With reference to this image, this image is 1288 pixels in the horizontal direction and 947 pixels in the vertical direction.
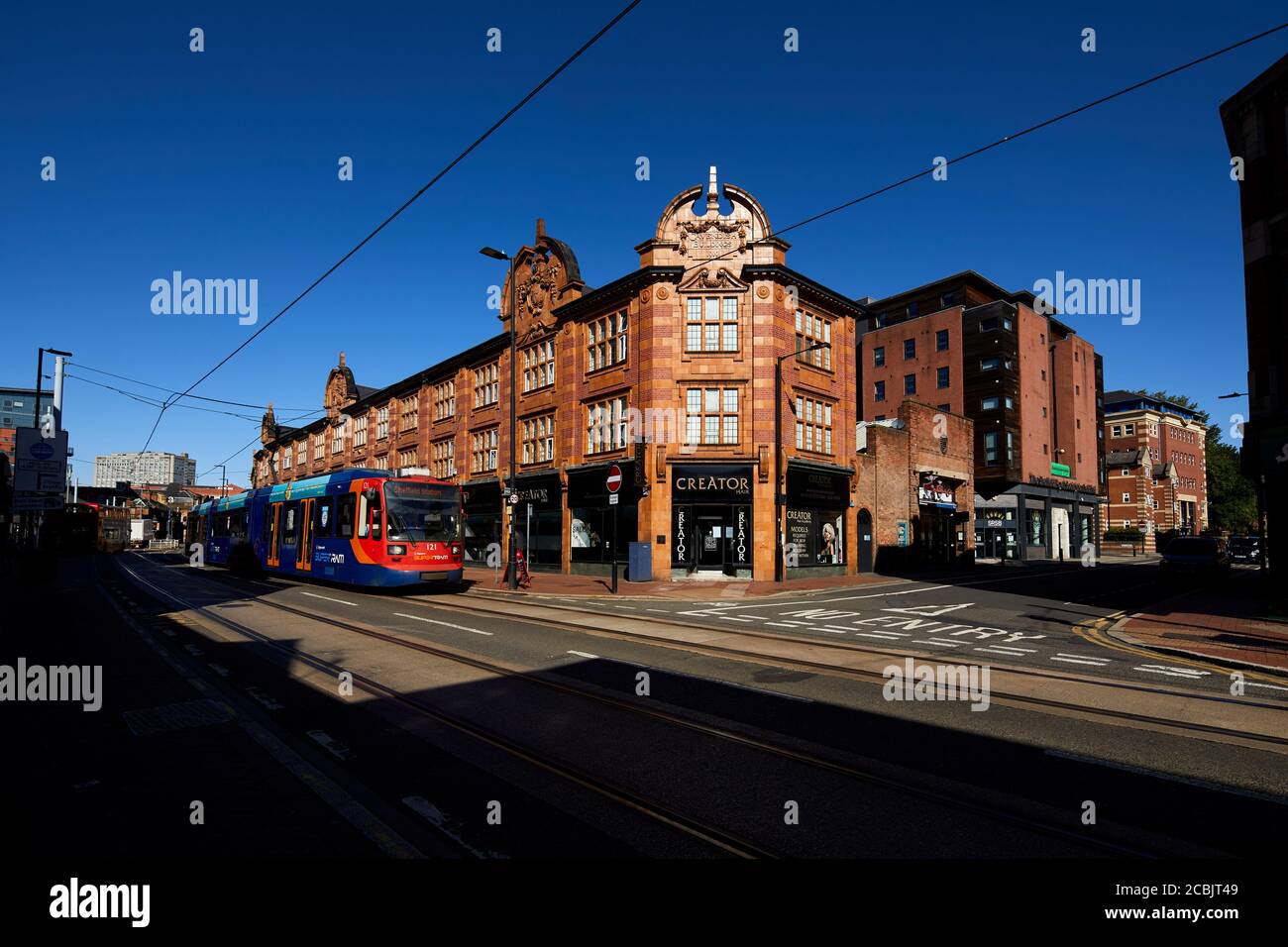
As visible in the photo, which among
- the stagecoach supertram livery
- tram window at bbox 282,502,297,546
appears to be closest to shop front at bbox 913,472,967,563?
the stagecoach supertram livery

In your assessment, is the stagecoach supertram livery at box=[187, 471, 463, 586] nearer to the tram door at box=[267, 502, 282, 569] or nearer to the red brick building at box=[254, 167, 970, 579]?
the tram door at box=[267, 502, 282, 569]

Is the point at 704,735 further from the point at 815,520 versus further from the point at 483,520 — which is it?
the point at 483,520

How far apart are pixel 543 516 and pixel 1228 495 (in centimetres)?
9532

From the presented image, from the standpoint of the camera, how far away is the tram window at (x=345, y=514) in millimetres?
19059

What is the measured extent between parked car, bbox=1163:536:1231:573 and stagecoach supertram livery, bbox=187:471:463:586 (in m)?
28.5

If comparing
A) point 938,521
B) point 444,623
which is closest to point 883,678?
point 444,623

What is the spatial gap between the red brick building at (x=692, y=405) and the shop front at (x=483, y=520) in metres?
1.37

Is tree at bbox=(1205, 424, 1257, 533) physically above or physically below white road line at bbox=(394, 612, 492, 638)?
above

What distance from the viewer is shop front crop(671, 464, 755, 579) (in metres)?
26.9

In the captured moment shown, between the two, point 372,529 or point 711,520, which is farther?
point 711,520

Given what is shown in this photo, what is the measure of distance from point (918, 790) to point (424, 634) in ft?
30.1

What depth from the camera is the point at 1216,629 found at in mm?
13445

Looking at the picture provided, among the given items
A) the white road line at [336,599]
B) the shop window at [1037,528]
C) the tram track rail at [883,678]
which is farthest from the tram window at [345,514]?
the shop window at [1037,528]
